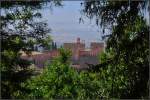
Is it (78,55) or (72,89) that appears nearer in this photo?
(78,55)

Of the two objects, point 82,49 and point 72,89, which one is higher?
point 82,49

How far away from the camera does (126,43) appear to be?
3.23m

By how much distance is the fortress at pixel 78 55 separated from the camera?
9.39 feet

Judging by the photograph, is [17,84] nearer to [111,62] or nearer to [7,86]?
[7,86]

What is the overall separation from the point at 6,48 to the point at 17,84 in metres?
0.24

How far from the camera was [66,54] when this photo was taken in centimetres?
297

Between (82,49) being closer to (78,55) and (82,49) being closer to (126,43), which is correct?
(78,55)

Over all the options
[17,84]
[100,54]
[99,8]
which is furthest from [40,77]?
[99,8]

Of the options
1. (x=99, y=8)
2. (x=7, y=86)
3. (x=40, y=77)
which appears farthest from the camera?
(x=99, y=8)

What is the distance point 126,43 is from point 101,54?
0.80 ft

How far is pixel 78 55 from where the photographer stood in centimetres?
300

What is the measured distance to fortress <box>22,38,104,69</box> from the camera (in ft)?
9.39

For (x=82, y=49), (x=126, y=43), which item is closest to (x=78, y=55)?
(x=82, y=49)

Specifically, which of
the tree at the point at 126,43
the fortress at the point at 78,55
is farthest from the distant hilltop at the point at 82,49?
the tree at the point at 126,43
